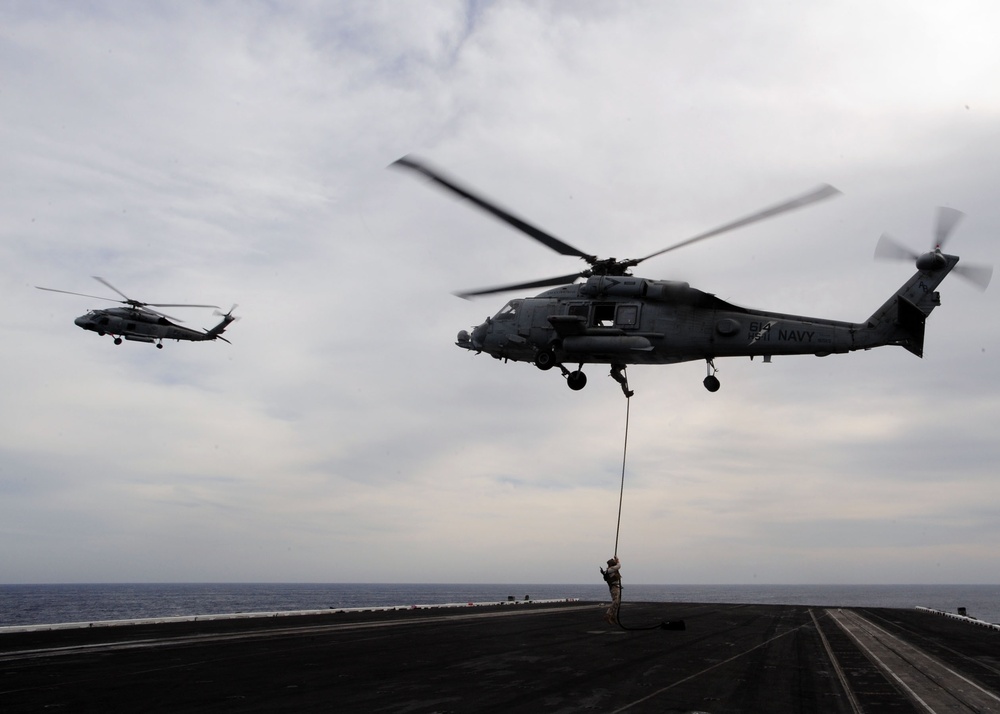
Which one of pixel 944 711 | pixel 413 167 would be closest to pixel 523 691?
pixel 944 711

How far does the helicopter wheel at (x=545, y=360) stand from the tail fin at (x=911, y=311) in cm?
1023

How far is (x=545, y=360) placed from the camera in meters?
27.4

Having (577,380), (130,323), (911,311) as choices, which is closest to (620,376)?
(577,380)

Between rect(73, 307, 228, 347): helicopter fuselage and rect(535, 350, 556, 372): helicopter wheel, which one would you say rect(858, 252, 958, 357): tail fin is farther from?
rect(73, 307, 228, 347): helicopter fuselage

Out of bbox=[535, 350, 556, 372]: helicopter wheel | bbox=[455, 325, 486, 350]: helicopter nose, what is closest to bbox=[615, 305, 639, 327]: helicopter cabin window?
bbox=[535, 350, 556, 372]: helicopter wheel

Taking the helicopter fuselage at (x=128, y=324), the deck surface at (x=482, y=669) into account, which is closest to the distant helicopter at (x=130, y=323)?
the helicopter fuselage at (x=128, y=324)

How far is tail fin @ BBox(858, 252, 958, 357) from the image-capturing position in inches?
904

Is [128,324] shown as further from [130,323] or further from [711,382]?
[711,382]

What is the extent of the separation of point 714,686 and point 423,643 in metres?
9.25

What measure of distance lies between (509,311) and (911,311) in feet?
44.8

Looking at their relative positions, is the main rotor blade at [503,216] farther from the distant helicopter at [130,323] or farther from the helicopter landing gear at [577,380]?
the distant helicopter at [130,323]

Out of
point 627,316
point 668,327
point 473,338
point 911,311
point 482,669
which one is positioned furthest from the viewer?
point 473,338

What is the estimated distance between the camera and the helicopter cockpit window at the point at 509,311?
28.4 metres

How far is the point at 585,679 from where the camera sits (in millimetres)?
14289
